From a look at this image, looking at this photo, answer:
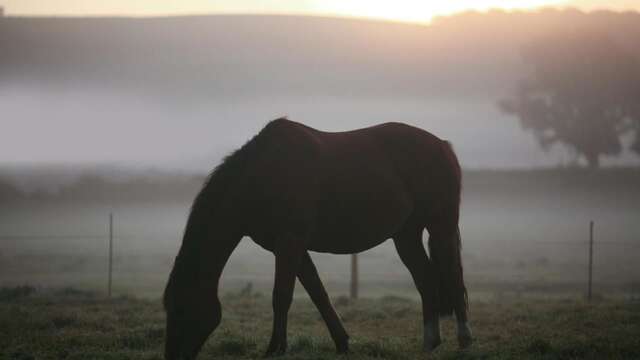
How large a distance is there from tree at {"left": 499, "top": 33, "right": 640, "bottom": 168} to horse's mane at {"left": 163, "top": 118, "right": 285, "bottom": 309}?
48321 millimetres

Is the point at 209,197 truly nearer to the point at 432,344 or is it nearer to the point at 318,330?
the point at 432,344

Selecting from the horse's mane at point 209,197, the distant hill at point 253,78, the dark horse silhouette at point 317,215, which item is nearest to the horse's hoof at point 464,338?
the dark horse silhouette at point 317,215

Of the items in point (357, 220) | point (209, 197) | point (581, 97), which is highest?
point (581, 97)

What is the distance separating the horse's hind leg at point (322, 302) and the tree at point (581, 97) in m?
47.6

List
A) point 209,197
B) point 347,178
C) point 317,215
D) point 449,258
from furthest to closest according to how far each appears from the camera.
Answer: point 449,258, point 347,178, point 317,215, point 209,197

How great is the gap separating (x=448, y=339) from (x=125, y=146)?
162 feet

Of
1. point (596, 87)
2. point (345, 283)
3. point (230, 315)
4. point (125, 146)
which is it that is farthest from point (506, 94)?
point (230, 315)

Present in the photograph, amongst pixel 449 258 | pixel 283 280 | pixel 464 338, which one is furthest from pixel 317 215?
pixel 464 338

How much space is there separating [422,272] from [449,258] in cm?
31

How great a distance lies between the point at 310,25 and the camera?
222ft

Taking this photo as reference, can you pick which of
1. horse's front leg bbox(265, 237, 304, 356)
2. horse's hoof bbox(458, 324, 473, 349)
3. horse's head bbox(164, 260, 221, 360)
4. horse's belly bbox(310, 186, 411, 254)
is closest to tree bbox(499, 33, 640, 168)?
horse's hoof bbox(458, 324, 473, 349)

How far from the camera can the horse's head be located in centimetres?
Result: 689

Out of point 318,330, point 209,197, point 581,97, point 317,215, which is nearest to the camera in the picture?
point 209,197

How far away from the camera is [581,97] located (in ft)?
182
